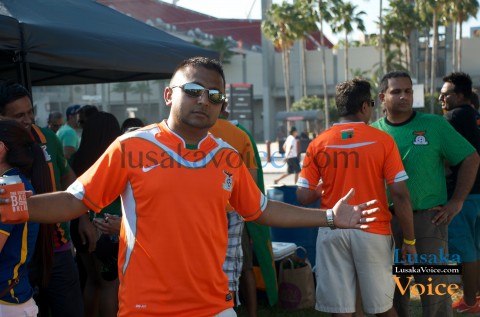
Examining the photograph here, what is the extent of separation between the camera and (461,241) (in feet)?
18.1

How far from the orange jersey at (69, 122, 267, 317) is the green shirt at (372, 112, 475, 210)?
7.88 ft

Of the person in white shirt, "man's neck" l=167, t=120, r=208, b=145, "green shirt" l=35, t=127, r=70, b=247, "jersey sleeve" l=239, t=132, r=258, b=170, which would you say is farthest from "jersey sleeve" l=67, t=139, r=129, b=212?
the person in white shirt

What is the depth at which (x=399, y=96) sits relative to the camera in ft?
15.7

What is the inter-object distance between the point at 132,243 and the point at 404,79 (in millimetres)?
2913

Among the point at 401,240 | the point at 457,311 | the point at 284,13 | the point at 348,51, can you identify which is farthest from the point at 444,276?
the point at 348,51

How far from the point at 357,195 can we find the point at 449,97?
6.40ft

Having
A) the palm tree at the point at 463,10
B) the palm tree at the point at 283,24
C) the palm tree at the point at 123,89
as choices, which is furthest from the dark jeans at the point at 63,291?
the palm tree at the point at 123,89

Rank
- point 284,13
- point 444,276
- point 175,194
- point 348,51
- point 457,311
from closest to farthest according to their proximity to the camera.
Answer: point 175,194 → point 444,276 → point 457,311 → point 284,13 → point 348,51

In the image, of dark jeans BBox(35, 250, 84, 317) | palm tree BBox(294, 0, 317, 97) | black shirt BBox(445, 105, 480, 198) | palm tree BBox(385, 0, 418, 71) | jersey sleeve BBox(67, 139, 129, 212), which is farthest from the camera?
palm tree BBox(385, 0, 418, 71)

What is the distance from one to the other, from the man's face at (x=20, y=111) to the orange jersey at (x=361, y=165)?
1.93 metres

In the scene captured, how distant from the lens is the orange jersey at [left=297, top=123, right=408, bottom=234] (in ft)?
14.0

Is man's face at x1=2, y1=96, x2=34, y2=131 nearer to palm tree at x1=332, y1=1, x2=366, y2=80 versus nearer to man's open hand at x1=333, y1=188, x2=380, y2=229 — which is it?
man's open hand at x1=333, y1=188, x2=380, y2=229

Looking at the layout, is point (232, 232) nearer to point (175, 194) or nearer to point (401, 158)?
point (401, 158)

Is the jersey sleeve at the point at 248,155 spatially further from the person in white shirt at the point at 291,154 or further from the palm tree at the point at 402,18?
the palm tree at the point at 402,18
